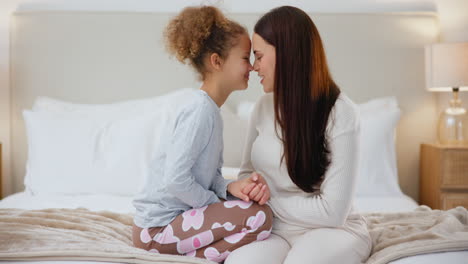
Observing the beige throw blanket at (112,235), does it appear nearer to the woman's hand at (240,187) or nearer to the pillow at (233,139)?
the woman's hand at (240,187)

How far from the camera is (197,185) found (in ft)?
4.72

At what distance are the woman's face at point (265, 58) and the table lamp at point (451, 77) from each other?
5.12 feet

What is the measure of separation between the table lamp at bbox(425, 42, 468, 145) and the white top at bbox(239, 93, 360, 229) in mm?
1495

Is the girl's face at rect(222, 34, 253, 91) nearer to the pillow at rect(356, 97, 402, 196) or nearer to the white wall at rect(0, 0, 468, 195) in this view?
the pillow at rect(356, 97, 402, 196)

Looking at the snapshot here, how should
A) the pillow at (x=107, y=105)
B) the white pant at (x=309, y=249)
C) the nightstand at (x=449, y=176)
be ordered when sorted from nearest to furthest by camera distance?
1. the white pant at (x=309, y=249)
2. the nightstand at (x=449, y=176)
3. the pillow at (x=107, y=105)

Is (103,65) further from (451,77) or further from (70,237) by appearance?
(451,77)

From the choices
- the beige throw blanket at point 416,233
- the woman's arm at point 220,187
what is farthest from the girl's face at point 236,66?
the beige throw blanket at point 416,233

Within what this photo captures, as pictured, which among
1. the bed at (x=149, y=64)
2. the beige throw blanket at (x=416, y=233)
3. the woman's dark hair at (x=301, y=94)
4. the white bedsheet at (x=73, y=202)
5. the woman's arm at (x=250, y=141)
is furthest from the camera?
the bed at (x=149, y=64)

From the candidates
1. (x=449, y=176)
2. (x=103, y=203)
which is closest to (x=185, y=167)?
(x=103, y=203)

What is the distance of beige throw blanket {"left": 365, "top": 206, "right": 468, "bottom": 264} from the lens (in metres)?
1.43

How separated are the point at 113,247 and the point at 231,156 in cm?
143

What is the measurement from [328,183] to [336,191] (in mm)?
35

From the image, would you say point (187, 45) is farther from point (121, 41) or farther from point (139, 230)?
point (121, 41)

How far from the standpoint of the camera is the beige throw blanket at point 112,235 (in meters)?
1.40
